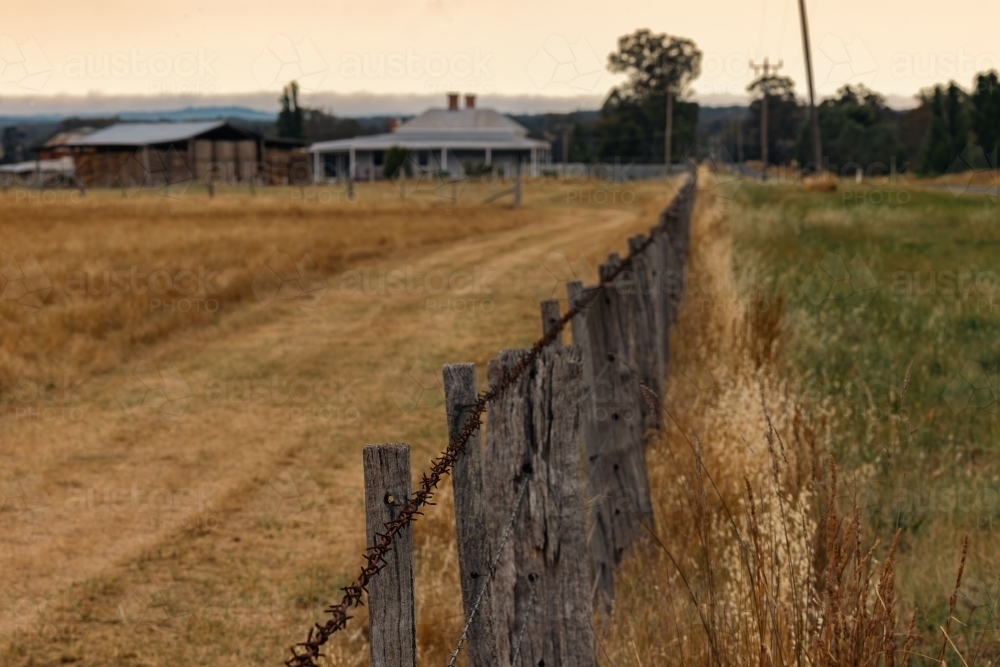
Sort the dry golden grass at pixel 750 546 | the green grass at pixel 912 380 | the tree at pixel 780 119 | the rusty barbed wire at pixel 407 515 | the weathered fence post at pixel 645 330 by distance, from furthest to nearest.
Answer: the tree at pixel 780 119
the weathered fence post at pixel 645 330
the green grass at pixel 912 380
the dry golden grass at pixel 750 546
the rusty barbed wire at pixel 407 515

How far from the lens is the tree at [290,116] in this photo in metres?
87.8

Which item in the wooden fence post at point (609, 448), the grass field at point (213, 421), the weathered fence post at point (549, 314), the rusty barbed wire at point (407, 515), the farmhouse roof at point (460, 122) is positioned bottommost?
the grass field at point (213, 421)

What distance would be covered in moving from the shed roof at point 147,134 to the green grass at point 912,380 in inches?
1480

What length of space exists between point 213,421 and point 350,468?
159cm

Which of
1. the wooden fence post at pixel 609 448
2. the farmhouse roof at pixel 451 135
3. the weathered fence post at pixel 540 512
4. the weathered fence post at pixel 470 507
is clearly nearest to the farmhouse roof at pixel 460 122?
the farmhouse roof at pixel 451 135

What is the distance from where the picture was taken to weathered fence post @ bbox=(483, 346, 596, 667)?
2.88 meters

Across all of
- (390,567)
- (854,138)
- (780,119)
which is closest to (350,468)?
(390,567)

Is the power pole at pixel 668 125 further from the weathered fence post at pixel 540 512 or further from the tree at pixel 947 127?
the weathered fence post at pixel 540 512

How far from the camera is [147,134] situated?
53.6m

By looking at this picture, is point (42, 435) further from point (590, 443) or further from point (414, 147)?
point (414, 147)

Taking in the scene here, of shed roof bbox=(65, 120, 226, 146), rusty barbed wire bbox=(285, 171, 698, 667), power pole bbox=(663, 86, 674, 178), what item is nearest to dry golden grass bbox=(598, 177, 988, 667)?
rusty barbed wire bbox=(285, 171, 698, 667)

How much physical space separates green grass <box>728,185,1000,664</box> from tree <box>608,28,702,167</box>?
66.8 m

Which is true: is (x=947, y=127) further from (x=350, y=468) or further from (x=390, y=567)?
(x=390, y=567)

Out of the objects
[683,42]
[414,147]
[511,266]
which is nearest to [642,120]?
[683,42]
